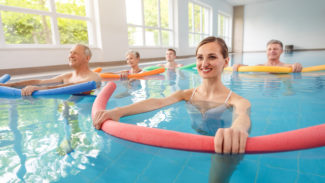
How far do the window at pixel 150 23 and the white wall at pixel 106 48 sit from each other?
0.45m

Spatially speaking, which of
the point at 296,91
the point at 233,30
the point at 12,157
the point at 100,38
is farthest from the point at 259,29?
the point at 12,157

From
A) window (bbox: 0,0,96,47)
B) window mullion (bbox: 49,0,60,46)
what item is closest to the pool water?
window (bbox: 0,0,96,47)

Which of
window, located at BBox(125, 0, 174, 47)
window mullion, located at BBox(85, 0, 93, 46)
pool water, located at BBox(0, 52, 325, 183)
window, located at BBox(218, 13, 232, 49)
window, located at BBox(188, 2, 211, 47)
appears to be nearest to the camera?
pool water, located at BBox(0, 52, 325, 183)

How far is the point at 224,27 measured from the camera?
71.3 ft

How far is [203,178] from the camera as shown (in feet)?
3.93

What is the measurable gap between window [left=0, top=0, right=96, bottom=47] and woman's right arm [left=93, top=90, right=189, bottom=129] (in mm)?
5805

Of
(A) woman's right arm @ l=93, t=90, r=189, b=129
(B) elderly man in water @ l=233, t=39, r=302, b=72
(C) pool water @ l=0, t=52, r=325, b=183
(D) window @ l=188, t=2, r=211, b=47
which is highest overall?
(D) window @ l=188, t=2, r=211, b=47

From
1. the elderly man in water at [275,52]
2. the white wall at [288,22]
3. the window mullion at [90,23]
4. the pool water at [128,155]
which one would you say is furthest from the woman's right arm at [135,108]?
the white wall at [288,22]

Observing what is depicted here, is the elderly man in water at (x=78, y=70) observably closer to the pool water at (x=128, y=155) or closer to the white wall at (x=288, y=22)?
the pool water at (x=128, y=155)

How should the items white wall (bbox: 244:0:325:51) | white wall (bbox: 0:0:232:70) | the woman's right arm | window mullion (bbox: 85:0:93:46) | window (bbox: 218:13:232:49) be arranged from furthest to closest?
window (bbox: 218:13:232:49), white wall (bbox: 244:0:325:51), window mullion (bbox: 85:0:93:46), white wall (bbox: 0:0:232:70), the woman's right arm

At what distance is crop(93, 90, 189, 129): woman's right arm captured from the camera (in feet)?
6.14

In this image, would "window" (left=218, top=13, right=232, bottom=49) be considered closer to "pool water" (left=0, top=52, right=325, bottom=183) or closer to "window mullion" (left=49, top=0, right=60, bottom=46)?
"window mullion" (left=49, top=0, right=60, bottom=46)

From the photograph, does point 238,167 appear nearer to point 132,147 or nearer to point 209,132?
point 209,132

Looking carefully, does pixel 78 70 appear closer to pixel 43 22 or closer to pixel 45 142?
pixel 45 142
